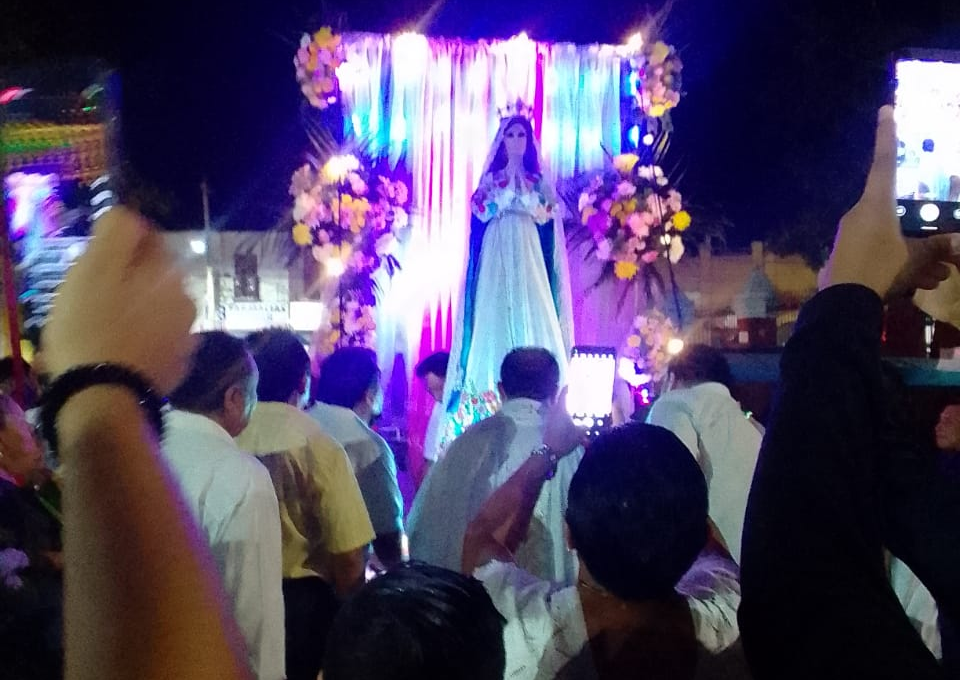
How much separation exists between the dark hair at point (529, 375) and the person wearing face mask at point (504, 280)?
173 centimetres

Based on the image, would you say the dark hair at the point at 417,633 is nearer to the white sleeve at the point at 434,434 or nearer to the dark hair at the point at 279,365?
the dark hair at the point at 279,365

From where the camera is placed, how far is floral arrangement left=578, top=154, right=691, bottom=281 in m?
5.00

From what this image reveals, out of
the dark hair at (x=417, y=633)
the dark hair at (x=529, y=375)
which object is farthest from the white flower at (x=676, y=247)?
the dark hair at (x=417, y=633)

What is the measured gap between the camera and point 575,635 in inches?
50.7

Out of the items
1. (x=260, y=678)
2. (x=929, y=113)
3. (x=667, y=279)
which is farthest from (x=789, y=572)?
(x=667, y=279)

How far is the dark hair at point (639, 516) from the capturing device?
3.97 feet

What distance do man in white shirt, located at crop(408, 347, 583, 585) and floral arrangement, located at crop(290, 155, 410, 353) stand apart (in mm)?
2578

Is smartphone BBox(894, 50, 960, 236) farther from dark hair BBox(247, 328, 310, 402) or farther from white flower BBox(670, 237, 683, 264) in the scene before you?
dark hair BBox(247, 328, 310, 402)

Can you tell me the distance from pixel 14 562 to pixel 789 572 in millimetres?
Answer: 2139

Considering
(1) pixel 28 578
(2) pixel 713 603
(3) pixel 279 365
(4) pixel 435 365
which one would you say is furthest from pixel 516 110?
(2) pixel 713 603

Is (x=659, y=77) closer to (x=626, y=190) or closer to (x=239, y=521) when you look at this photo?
(x=626, y=190)

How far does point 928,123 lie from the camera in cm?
464

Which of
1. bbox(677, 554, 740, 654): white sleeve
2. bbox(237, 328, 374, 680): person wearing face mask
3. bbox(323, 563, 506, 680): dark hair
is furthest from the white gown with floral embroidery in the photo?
bbox(323, 563, 506, 680): dark hair

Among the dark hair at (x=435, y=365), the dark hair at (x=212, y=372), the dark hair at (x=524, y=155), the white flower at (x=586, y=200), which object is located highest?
the dark hair at (x=524, y=155)
